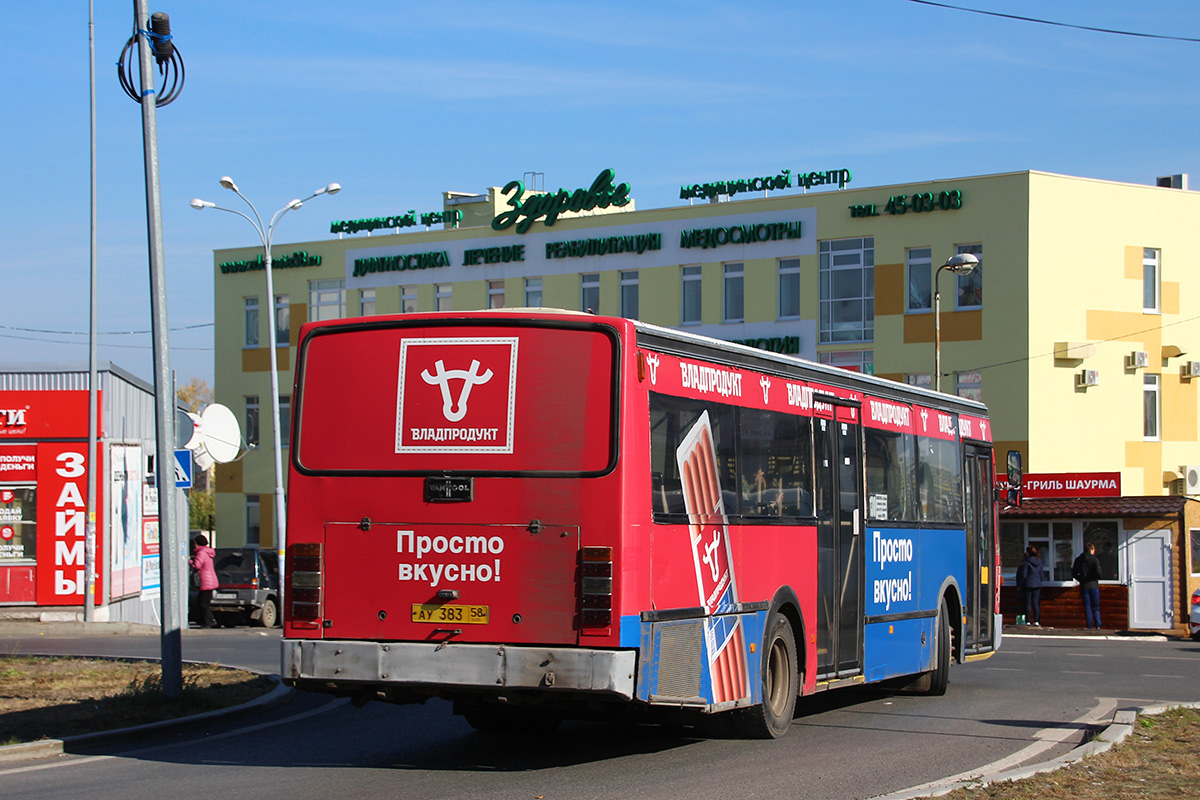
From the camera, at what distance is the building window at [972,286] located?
138 ft

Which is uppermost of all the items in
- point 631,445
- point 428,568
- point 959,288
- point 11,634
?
point 959,288

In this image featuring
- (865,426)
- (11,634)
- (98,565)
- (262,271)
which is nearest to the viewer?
(865,426)

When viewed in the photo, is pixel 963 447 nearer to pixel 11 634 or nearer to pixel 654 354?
pixel 654 354

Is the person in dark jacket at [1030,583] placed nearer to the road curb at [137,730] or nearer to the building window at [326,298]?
the road curb at [137,730]

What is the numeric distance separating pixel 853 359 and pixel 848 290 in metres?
2.12

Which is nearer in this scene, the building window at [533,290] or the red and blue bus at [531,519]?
the red and blue bus at [531,519]

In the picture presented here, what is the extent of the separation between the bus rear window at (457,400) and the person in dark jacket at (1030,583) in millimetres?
24342

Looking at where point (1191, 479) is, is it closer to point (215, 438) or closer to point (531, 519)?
point (215, 438)

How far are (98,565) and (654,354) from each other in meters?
21.6

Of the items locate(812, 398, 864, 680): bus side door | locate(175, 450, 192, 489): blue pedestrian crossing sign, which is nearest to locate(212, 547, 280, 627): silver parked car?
locate(175, 450, 192, 489): blue pedestrian crossing sign

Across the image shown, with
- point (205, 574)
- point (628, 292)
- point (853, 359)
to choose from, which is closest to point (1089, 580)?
point (853, 359)

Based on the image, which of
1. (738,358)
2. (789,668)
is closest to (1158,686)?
(789,668)

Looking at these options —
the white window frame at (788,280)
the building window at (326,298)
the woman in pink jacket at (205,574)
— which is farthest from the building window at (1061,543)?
the building window at (326,298)

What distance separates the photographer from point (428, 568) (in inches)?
390
